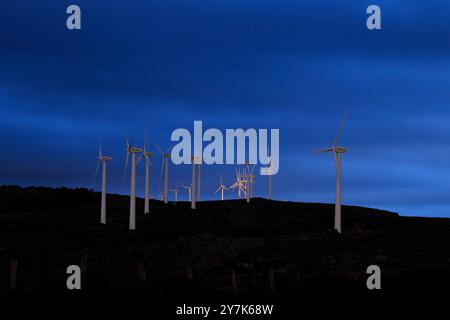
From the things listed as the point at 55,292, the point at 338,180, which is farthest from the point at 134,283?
the point at 338,180

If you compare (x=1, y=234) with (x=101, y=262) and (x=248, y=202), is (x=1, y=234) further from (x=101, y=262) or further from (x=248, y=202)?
(x=248, y=202)

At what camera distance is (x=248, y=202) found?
154m

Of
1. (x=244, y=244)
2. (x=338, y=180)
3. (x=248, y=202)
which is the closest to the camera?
(x=244, y=244)

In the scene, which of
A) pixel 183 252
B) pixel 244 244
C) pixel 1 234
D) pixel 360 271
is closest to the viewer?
pixel 360 271

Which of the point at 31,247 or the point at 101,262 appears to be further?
the point at 31,247

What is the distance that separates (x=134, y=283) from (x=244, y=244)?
101 feet

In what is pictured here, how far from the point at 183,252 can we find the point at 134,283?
23606 mm

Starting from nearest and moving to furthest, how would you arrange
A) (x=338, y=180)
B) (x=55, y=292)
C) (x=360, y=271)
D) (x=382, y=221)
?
(x=55, y=292) → (x=360, y=271) → (x=338, y=180) → (x=382, y=221)
